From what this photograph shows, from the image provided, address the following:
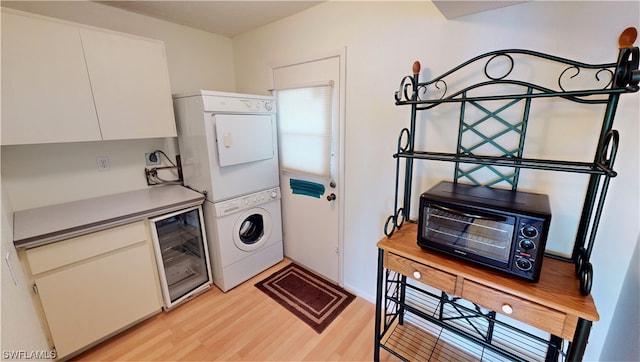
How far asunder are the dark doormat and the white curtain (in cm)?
101

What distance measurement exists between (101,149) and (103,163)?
11 centimetres

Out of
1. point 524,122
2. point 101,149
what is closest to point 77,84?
point 101,149

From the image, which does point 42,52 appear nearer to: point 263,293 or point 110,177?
point 110,177

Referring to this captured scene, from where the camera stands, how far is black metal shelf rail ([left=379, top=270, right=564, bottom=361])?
1.47 metres

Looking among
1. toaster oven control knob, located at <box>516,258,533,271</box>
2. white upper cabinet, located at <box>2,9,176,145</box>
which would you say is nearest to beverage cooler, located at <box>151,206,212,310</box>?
white upper cabinet, located at <box>2,9,176,145</box>

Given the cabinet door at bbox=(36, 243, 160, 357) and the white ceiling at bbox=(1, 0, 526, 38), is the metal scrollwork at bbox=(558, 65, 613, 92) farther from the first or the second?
the cabinet door at bbox=(36, 243, 160, 357)

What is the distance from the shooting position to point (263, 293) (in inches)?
90.6

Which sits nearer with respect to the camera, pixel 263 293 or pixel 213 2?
pixel 213 2

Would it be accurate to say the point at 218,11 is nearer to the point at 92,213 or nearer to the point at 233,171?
the point at 233,171

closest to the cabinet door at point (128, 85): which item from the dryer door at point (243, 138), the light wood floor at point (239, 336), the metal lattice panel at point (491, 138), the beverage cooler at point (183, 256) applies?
the dryer door at point (243, 138)

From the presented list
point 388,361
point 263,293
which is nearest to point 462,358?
point 388,361

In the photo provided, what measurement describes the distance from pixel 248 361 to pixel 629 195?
216cm

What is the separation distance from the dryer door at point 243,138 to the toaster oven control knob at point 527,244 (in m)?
1.86

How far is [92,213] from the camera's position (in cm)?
174
